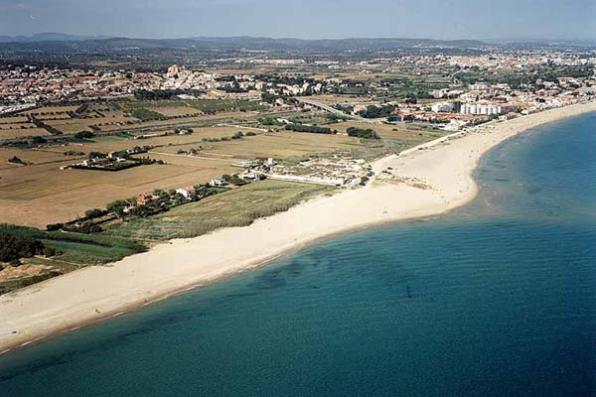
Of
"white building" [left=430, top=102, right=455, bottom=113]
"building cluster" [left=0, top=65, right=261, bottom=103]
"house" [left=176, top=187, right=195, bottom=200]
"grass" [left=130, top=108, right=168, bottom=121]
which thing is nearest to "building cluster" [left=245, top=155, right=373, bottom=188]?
"house" [left=176, top=187, right=195, bottom=200]

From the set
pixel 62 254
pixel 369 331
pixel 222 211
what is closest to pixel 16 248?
pixel 62 254

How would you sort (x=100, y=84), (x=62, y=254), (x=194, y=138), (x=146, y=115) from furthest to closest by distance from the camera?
(x=100, y=84), (x=146, y=115), (x=194, y=138), (x=62, y=254)

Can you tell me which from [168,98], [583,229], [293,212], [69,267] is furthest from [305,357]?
[168,98]

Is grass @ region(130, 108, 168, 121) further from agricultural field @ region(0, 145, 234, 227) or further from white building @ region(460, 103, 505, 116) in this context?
white building @ region(460, 103, 505, 116)

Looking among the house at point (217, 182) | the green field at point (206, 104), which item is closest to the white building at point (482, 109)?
the green field at point (206, 104)

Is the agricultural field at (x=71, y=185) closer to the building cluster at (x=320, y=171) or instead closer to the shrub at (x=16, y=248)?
the building cluster at (x=320, y=171)

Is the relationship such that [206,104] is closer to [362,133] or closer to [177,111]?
[177,111]
